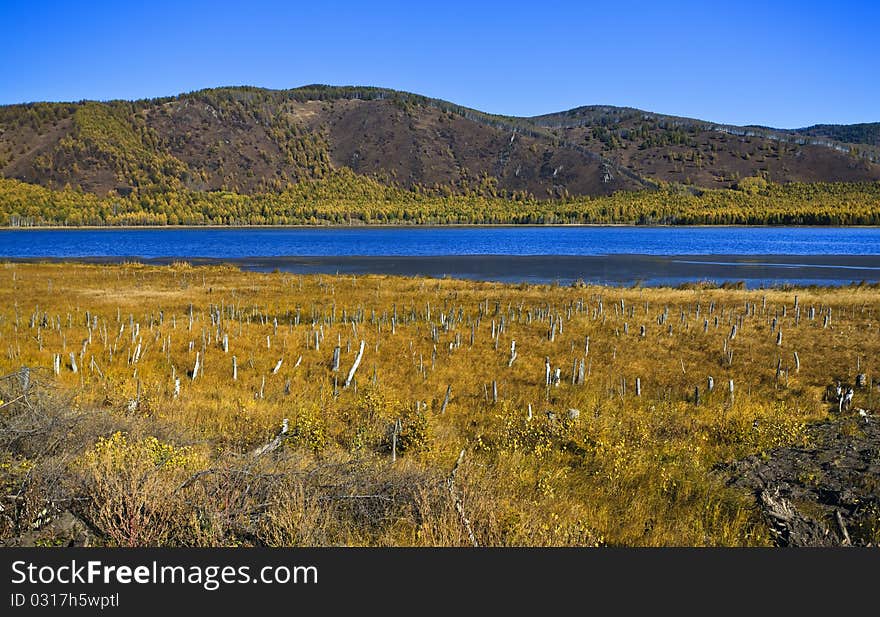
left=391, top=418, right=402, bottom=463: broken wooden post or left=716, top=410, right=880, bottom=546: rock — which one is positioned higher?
left=391, top=418, right=402, bottom=463: broken wooden post

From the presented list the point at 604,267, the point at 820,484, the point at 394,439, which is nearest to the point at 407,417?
the point at 394,439

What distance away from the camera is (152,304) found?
117ft

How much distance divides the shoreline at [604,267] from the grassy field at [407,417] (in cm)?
2013

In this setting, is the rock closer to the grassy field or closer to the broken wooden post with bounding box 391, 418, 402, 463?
the grassy field

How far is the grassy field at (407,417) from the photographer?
7922 millimetres

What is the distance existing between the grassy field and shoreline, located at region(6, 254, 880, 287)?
20133mm

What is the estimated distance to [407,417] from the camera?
14594mm

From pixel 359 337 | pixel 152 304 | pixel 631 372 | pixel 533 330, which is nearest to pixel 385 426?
pixel 631 372

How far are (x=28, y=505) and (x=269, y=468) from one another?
292 centimetres

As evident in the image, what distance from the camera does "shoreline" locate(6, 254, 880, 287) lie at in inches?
2178

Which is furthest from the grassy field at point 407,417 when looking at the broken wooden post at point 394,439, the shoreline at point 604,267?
the shoreline at point 604,267

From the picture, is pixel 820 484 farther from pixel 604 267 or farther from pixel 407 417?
pixel 604 267

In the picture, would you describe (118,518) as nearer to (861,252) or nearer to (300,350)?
(300,350)

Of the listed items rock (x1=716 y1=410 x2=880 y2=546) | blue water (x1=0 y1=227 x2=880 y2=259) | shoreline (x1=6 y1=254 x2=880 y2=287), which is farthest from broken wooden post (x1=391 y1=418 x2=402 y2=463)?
blue water (x1=0 y1=227 x2=880 y2=259)
